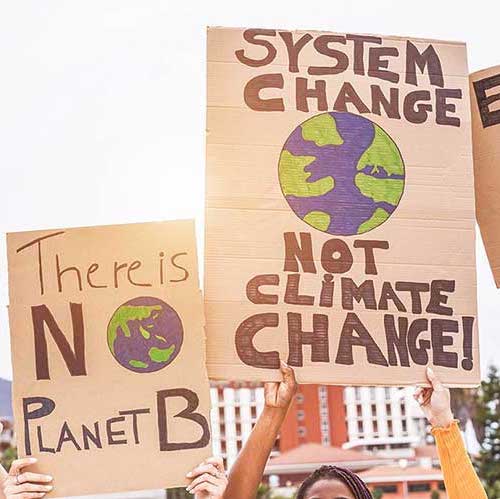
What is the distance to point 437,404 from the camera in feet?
9.08

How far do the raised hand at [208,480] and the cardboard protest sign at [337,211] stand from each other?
21 cm

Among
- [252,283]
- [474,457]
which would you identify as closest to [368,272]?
[252,283]

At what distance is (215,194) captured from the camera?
9.17 feet

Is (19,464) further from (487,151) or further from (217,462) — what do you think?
(487,151)

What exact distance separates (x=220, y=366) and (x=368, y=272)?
0.43 m

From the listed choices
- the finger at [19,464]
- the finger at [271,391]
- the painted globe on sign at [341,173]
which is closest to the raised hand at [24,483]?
the finger at [19,464]

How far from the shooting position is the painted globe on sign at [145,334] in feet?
8.93

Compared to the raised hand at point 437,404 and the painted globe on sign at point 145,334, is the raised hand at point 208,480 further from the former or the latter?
the raised hand at point 437,404

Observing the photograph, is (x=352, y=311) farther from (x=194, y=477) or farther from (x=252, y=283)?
(x=194, y=477)

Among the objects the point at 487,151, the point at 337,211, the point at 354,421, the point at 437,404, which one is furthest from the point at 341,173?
the point at 354,421

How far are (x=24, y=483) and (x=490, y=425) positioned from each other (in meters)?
43.5

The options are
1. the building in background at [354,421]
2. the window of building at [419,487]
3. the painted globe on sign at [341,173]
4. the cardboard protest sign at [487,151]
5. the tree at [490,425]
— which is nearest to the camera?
the painted globe on sign at [341,173]

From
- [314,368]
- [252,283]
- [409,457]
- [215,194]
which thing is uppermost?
[215,194]

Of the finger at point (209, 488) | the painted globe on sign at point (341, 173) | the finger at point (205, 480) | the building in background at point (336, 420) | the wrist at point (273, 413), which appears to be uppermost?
the painted globe on sign at point (341, 173)
